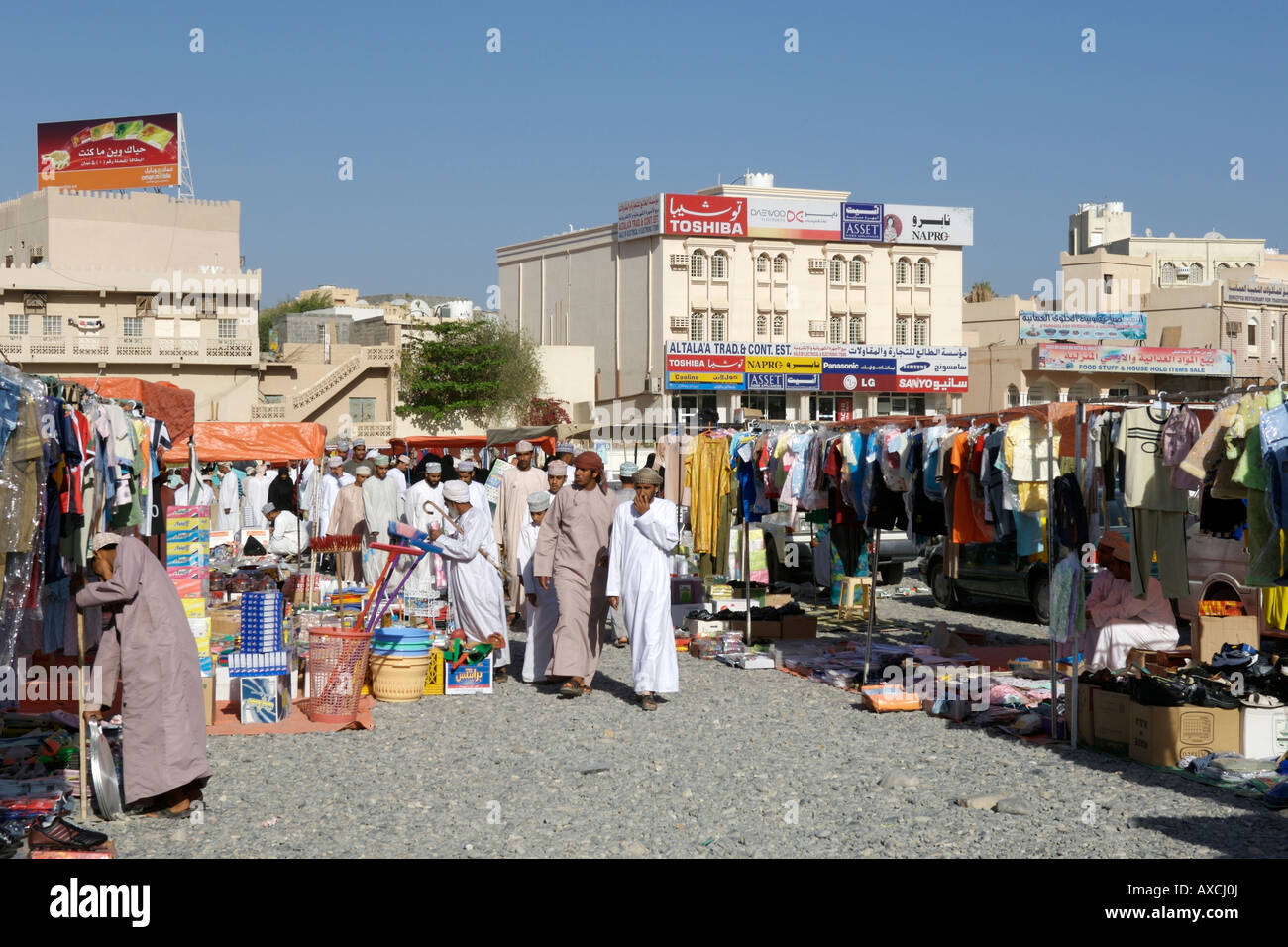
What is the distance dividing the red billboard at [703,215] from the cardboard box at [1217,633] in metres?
44.1

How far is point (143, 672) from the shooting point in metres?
6.86

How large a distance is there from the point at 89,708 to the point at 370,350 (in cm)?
4419

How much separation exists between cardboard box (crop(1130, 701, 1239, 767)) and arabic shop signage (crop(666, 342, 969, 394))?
147 feet

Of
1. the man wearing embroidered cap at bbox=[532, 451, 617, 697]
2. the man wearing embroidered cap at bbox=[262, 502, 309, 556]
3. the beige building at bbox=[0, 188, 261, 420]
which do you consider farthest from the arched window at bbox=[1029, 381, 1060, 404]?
the man wearing embroidered cap at bbox=[532, 451, 617, 697]

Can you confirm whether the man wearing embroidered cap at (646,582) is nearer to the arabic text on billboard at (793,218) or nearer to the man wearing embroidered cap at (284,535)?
the man wearing embroidered cap at (284,535)

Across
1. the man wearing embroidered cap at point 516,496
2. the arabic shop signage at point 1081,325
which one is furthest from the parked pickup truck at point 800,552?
the arabic shop signage at point 1081,325

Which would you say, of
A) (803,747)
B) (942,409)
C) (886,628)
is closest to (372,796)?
(803,747)

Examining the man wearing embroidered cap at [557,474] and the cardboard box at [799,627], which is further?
the cardboard box at [799,627]

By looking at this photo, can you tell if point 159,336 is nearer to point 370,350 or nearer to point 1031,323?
point 370,350

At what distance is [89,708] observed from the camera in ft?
23.0

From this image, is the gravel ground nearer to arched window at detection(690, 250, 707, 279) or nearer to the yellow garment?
the yellow garment

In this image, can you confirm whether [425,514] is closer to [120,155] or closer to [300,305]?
[120,155]

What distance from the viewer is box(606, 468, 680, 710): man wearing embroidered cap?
10.3m

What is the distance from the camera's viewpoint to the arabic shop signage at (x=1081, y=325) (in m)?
57.8
